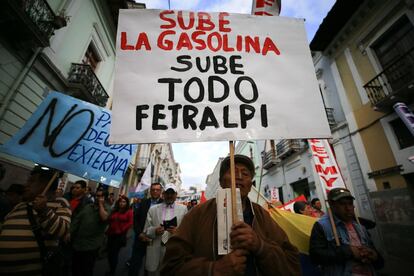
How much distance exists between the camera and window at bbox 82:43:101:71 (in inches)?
383

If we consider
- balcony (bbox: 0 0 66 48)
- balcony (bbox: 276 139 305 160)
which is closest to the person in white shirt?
balcony (bbox: 0 0 66 48)

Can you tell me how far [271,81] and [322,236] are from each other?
75.3 inches

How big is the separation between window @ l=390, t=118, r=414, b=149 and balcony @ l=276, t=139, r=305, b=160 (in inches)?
208

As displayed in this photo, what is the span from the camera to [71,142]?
9.77ft

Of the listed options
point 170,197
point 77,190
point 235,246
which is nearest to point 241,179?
point 235,246

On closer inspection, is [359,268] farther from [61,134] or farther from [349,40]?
[349,40]

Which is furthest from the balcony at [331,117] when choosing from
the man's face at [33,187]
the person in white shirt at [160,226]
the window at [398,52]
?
the man's face at [33,187]

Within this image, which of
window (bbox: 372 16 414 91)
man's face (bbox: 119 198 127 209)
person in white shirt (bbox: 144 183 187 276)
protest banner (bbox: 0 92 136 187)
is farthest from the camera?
window (bbox: 372 16 414 91)

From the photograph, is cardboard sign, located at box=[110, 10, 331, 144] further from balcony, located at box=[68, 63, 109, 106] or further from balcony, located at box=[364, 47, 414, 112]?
balcony, located at box=[68, 63, 109, 106]

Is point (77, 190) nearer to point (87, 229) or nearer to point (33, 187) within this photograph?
point (87, 229)

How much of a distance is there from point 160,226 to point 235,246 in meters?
2.60

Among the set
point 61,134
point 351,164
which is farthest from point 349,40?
point 61,134

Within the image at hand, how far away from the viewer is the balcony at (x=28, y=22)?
5.19m

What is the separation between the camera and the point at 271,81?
5.20ft
